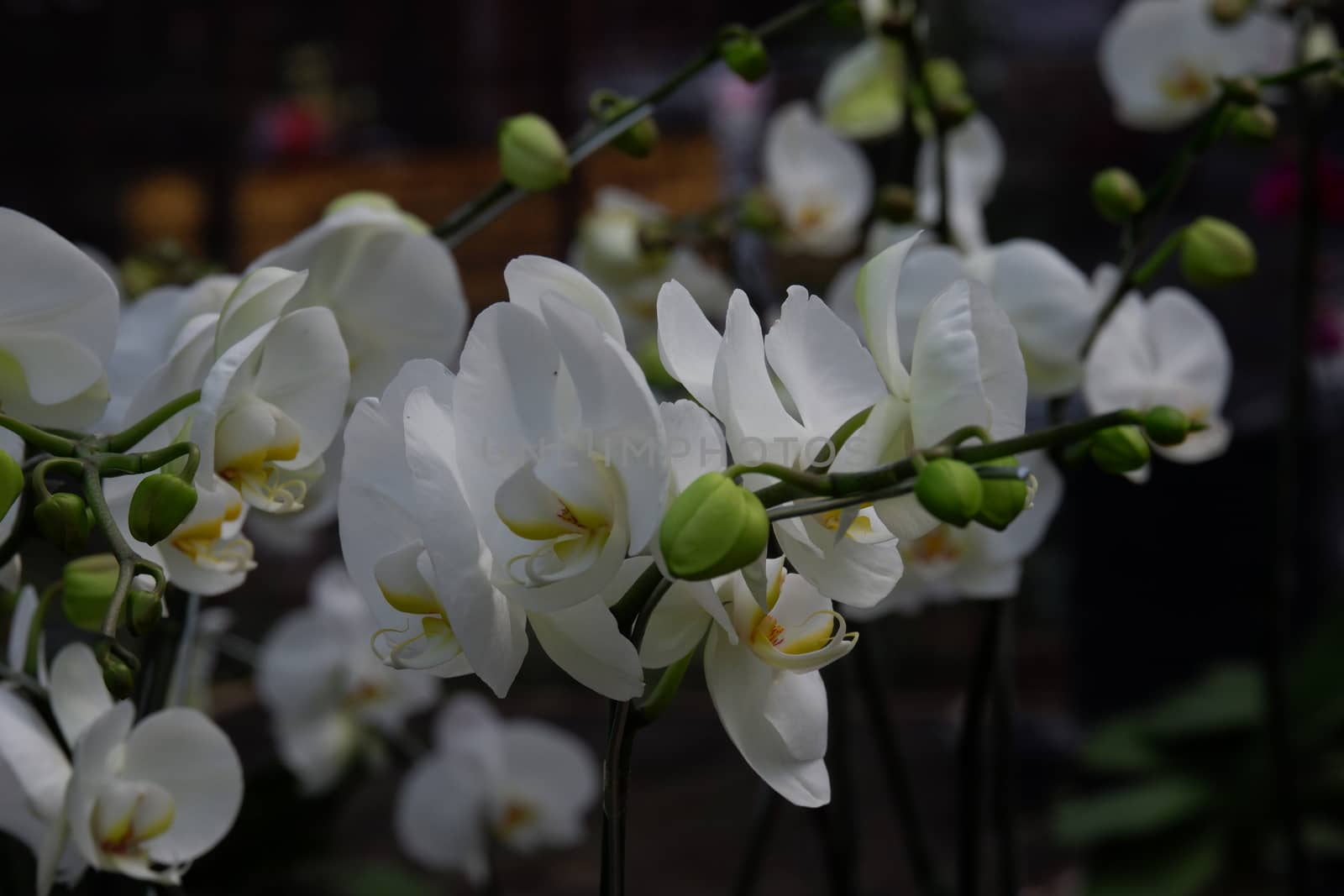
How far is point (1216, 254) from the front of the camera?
382mm

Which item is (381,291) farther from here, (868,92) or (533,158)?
(868,92)

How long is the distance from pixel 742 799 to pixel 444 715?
0.67m

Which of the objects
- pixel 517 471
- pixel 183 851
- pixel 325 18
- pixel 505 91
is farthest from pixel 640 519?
pixel 325 18

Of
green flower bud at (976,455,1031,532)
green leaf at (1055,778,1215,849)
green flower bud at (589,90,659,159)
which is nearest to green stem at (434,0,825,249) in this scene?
green flower bud at (589,90,659,159)

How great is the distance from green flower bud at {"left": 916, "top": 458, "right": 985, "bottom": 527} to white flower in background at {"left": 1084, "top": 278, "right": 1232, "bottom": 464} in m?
0.24

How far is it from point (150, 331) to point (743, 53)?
7.2 inches

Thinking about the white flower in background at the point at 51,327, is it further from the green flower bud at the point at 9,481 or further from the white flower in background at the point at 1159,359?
the white flower in background at the point at 1159,359

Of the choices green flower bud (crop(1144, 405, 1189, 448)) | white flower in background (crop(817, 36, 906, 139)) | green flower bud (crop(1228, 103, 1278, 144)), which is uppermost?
green flower bud (crop(1144, 405, 1189, 448))

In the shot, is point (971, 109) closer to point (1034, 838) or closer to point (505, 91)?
point (1034, 838)

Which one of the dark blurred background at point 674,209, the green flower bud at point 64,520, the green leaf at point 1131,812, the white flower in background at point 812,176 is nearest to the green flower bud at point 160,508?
the green flower bud at point 64,520

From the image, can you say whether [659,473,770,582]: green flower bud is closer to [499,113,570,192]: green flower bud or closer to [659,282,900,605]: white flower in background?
[659,282,900,605]: white flower in background

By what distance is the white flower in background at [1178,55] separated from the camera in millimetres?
588

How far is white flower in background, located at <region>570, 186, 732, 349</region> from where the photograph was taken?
55 centimetres

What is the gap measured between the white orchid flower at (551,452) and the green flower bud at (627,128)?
0.60ft
